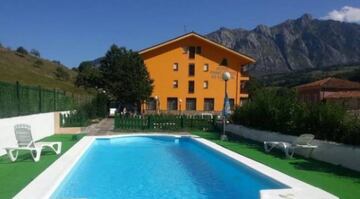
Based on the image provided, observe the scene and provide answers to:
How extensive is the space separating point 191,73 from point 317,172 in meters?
42.2

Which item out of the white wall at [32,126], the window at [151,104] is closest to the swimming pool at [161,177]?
the white wall at [32,126]

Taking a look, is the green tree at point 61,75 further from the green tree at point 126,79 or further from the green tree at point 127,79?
the green tree at point 127,79

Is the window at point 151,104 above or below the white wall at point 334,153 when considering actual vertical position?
above

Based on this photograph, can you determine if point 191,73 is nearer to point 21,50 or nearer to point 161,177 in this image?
point 161,177

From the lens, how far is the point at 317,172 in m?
10.8

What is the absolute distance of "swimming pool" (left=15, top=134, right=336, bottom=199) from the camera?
29.1ft

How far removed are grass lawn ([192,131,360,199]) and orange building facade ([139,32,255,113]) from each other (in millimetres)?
36943

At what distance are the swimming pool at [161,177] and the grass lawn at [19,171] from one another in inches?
9.4

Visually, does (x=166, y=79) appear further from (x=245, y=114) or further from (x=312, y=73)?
(x=312, y=73)

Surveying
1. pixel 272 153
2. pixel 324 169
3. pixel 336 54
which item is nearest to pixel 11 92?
pixel 272 153

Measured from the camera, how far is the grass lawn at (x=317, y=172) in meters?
8.69

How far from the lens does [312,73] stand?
10662 cm

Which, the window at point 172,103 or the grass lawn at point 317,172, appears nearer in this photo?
the grass lawn at point 317,172

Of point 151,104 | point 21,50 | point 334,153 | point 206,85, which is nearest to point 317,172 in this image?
point 334,153
